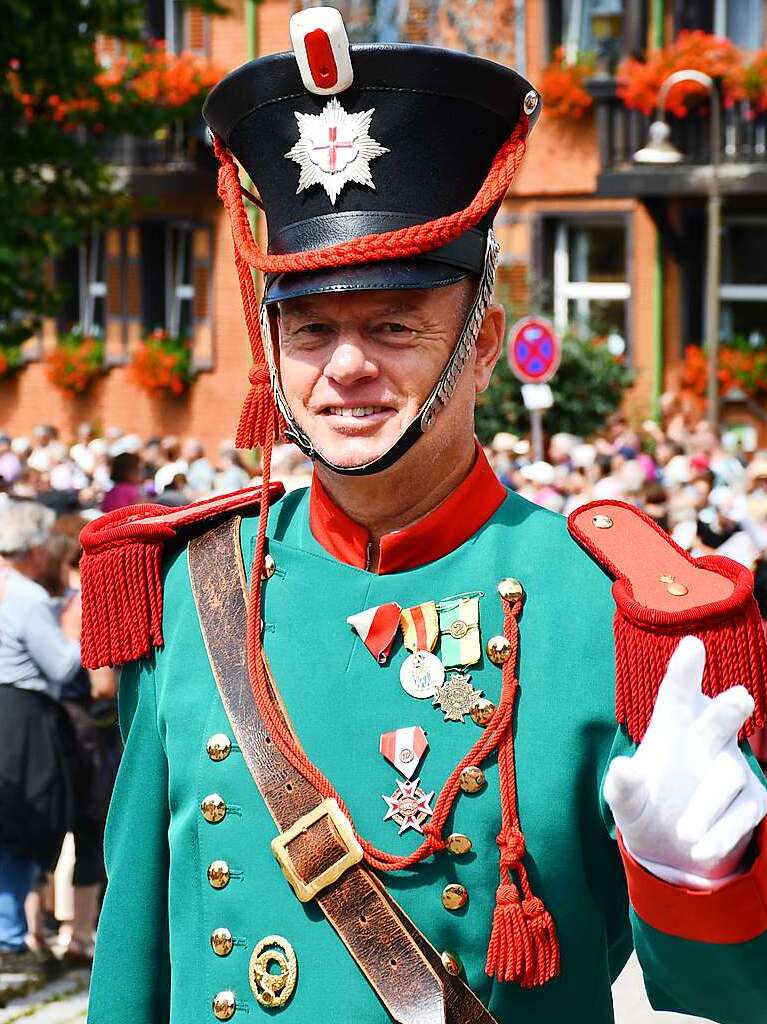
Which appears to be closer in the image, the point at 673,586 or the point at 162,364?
the point at 673,586

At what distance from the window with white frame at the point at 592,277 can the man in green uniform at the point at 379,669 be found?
62.7 ft

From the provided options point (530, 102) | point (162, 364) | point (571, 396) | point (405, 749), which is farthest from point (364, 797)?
point (162, 364)

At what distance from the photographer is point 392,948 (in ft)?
8.70

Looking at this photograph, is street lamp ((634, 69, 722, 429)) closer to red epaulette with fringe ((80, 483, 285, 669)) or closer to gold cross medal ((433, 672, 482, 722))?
red epaulette with fringe ((80, 483, 285, 669))

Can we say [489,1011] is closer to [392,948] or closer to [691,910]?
[392,948]

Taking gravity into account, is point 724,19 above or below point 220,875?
above

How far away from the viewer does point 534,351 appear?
45.4 feet

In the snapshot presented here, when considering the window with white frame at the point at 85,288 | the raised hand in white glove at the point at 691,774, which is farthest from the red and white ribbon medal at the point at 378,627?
the window with white frame at the point at 85,288

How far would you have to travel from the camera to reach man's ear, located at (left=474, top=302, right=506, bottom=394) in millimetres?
2906

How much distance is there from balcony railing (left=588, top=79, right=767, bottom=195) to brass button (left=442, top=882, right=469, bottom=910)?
18.1 meters

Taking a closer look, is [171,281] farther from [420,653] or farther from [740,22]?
[420,653]

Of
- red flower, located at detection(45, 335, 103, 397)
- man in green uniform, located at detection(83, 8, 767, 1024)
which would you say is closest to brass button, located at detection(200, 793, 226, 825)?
man in green uniform, located at detection(83, 8, 767, 1024)

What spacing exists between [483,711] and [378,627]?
0.21 meters

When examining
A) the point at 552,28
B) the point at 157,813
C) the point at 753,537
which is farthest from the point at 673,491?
the point at 552,28
